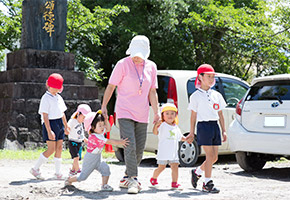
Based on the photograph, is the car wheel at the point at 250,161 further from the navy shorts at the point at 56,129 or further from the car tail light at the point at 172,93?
the navy shorts at the point at 56,129

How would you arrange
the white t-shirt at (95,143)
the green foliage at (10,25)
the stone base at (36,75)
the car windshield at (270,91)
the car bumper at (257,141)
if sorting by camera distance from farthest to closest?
the green foliage at (10,25) → the stone base at (36,75) → the car windshield at (270,91) → the car bumper at (257,141) → the white t-shirt at (95,143)

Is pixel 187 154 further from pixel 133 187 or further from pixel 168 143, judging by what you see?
pixel 133 187

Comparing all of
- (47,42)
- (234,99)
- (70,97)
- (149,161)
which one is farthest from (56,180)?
(47,42)

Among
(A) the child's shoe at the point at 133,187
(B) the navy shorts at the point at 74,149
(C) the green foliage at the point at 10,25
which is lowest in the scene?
(A) the child's shoe at the point at 133,187

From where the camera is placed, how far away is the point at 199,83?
6340 mm

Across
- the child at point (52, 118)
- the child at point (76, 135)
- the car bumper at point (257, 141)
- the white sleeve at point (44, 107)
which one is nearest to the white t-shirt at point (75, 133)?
the child at point (76, 135)

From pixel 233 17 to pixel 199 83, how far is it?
15894 mm

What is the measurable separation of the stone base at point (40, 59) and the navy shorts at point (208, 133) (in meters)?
7.36

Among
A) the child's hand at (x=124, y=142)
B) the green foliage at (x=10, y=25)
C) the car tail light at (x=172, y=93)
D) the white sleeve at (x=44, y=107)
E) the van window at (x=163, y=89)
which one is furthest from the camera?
the green foliage at (x=10, y=25)

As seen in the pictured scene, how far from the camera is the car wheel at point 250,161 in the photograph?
8.12 m

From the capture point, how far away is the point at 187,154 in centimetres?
899

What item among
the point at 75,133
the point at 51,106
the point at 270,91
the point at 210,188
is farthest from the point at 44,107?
the point at 270,91

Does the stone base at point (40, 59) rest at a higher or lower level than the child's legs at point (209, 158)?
higher

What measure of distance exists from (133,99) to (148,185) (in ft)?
4.35
